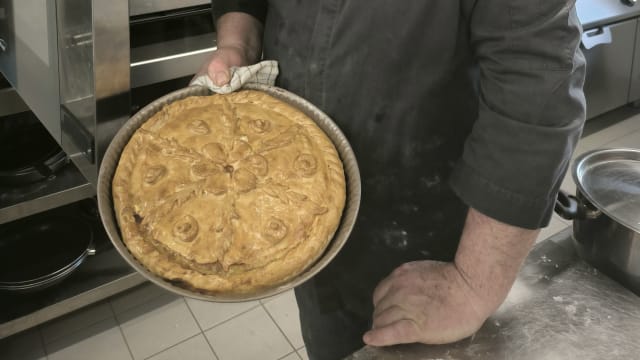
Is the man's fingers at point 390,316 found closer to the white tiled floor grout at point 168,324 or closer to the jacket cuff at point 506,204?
the jacket cuff at point 506,204

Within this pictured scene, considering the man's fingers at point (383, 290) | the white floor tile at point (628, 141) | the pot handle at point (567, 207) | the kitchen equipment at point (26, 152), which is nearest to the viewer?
the man's fingers at point (383, 290)

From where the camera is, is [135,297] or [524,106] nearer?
[524,106]

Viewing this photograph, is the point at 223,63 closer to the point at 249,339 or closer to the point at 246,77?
the point at 246,77

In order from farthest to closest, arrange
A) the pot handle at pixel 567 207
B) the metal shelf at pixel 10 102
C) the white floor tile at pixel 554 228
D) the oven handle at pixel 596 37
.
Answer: the oven handle at pixel 596 37
the white floor tile at pixel 554 228
the metal shelf at pixel 10 102
the pot handle at pixel 567 207

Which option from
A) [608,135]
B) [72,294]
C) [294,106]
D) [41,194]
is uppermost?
[294,106]

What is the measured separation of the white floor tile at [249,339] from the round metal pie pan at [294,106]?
1.02m

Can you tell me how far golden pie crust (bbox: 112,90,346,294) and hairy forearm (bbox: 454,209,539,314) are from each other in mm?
191

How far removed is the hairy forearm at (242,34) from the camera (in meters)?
0.94

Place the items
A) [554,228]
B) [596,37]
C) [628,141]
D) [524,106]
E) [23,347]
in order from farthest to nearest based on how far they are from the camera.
A: [628,141], [596,37], [554,228], [23,347], [524,106]

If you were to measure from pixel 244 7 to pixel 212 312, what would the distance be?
1120mm

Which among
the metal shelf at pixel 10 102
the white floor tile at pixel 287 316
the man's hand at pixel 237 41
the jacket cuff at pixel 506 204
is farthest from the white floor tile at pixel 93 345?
the jacket cuff at pixel 506 204

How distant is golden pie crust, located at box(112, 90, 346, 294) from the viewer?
26.6 inches

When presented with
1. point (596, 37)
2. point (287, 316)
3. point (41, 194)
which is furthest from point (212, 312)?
point (596, 37)

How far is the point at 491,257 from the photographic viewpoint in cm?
69
